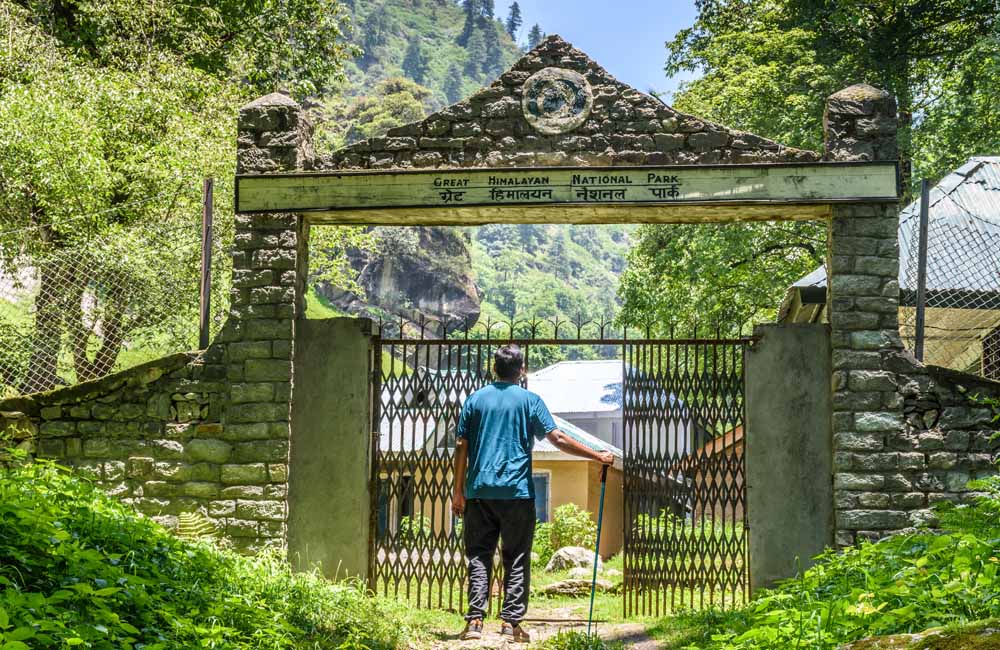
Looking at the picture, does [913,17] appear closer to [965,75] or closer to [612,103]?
[965,75]

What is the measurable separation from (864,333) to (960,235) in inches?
228

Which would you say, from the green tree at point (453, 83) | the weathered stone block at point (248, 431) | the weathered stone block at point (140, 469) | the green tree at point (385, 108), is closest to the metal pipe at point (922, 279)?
the weathered stone block at point (248, 431)

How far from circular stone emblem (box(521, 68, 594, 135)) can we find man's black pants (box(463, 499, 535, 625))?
3206mm

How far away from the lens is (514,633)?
6.54m

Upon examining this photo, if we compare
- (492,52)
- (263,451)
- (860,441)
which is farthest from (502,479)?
(492,52)

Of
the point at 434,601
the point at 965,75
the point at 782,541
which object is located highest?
the point at 965,75

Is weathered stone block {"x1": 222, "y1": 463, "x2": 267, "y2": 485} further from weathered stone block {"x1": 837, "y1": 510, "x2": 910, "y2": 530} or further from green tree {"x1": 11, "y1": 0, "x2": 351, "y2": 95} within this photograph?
green tree {"x1": 11, "y1": 0, "x2": 351, "y2": 95}

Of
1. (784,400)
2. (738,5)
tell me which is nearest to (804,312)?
(784,400)

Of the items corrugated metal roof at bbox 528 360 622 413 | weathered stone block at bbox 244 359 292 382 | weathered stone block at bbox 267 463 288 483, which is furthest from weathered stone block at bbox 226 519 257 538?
corrugated metal roof at bbox 528 360 622 413

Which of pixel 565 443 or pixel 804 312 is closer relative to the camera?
pixel 565 443

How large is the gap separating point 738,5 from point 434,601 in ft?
66.6

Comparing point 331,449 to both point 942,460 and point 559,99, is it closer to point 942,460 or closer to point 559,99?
point 559,99

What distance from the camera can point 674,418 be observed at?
27.3 feet

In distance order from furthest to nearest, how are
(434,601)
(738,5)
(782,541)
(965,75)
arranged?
(738,5)
(965,75)
(434,601)
(782,541)
